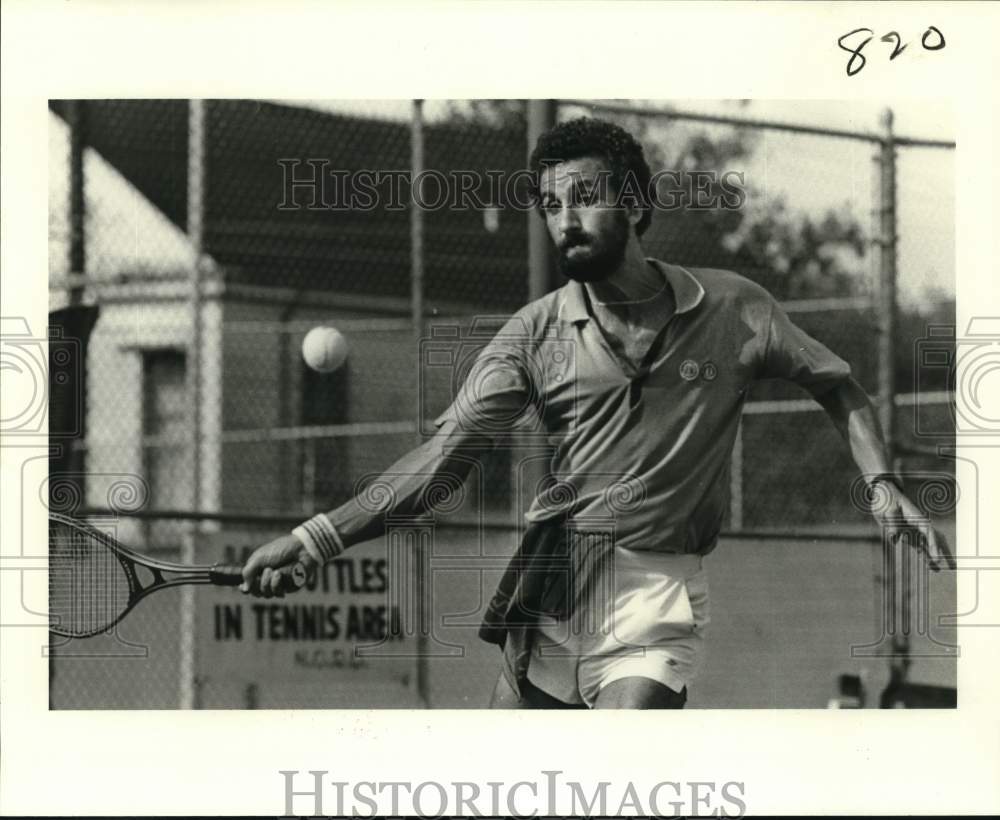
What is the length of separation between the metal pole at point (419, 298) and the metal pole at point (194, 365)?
733mm

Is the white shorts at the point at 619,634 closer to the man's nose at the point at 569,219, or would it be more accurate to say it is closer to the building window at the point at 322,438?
the man's nose at the point at 569,219

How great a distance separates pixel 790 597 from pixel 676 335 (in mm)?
1140

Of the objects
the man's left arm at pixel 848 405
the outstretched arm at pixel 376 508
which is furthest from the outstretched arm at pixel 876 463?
the outstretched arm at pixel 376 508

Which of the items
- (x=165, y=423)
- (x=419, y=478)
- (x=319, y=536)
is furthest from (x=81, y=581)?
(x=165, y=423)

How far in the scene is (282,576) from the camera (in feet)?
17.1

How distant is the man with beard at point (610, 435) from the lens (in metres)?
5.12

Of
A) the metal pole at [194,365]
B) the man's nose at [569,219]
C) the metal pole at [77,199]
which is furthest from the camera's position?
the metal pole at [194,365]

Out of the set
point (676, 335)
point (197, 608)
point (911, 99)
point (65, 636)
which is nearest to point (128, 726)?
point (65, 636)

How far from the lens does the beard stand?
17.0 feet

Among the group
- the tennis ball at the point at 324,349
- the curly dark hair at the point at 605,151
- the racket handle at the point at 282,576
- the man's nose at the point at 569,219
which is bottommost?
the racket handle at the point at 282,576

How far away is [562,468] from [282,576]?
83 cm

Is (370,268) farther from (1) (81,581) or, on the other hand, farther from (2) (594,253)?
(1) (81,581)

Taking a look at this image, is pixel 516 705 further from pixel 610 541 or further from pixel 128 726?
pixel 128 726

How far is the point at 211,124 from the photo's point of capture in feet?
21.2
